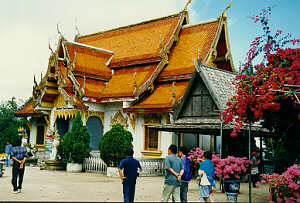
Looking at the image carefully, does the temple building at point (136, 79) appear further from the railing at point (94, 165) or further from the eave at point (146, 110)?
the railing at point (94, 165)

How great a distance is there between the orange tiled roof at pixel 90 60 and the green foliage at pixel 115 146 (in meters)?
7.39

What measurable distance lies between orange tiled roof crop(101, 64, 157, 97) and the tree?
10674 millimetres

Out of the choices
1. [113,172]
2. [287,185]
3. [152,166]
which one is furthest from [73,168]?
[287,185]

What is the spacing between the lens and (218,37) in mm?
21453

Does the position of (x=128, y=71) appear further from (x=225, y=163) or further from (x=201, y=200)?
(x=201, y=200)

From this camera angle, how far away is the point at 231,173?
10.3 metres

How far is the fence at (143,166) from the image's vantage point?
1784 cm

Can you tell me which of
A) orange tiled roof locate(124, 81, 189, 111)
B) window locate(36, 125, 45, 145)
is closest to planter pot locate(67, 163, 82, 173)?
orange tiled roof locate(124, 81, 189, 111)

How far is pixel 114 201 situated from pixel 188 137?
1050 cm

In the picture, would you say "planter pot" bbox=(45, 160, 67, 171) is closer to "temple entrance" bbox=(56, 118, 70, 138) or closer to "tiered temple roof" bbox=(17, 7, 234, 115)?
"tiered temple roof" bbox=(17, 7, 234, 115)

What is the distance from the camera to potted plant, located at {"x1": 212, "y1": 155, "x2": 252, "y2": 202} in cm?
1012

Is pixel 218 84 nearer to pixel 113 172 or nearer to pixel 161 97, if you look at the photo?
pixel 161 97

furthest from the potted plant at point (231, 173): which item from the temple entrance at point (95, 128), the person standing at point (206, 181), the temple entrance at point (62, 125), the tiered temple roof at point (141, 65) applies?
the temple entrance at point (62, 125)

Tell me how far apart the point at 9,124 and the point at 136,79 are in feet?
49.6
